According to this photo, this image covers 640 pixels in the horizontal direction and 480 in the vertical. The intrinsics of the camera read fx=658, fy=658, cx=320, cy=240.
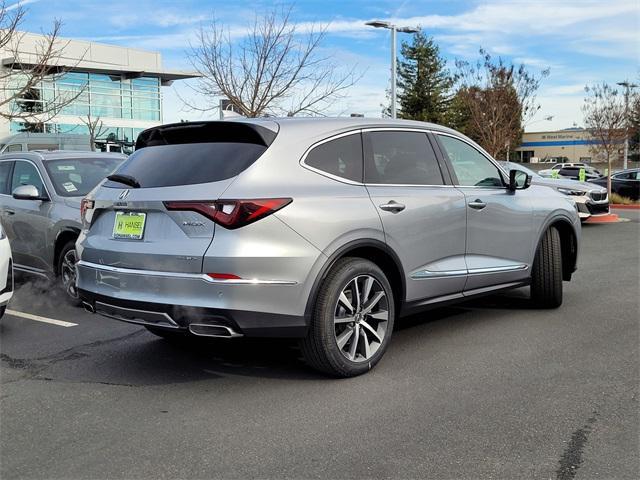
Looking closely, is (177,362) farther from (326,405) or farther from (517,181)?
(517,181)

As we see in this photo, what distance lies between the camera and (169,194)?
13.3 feet

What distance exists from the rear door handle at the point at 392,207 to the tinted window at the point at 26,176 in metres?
4.52

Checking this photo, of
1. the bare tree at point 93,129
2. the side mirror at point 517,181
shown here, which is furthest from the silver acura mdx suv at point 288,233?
the bare tree at point 93,129

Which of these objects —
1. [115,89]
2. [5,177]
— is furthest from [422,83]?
[5,177]

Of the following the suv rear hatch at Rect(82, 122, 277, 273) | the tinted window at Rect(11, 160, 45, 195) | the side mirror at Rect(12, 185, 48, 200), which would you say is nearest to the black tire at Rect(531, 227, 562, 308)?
the suv rear hatch at Rect(82, 122, 277, 273)

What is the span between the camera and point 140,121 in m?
48.4

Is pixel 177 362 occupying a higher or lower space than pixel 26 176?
lower

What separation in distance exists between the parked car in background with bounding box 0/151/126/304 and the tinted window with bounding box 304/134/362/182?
335cm

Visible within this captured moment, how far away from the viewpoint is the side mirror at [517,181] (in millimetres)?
5852

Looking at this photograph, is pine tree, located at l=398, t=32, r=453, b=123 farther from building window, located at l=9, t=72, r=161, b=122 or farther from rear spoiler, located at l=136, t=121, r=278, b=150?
rear spoiler, located at l=136, t=121, r=278, b=150

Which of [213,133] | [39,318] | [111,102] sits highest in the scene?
[111,102]

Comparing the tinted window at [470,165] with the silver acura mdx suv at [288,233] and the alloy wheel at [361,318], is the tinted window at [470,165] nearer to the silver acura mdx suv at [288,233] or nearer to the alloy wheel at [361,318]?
the silver acura mdx suv at [288,233]

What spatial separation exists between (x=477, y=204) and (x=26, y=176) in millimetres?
5336

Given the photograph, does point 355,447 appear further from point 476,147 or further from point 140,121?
point 140,121
